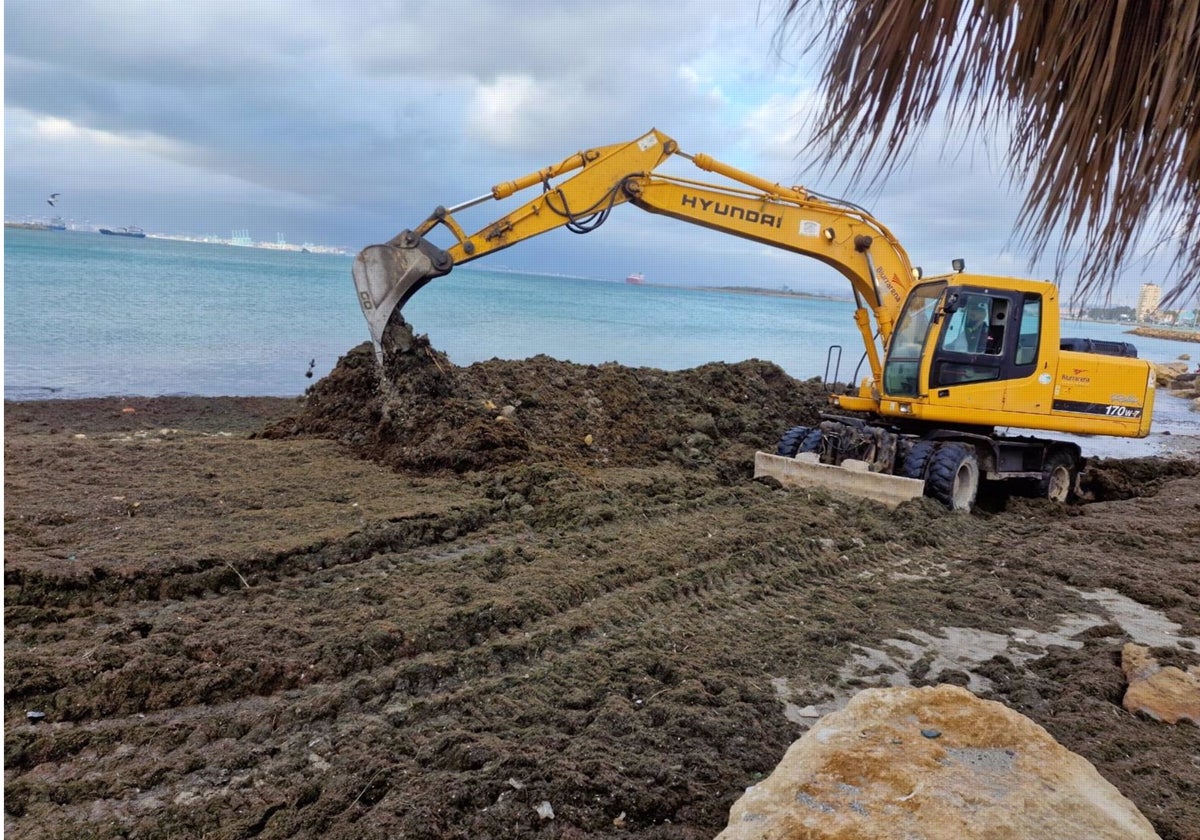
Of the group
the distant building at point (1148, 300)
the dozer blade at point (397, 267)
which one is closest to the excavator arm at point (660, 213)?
the dozer blade at point (397, 267)

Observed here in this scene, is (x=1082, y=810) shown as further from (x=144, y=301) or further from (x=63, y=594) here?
(x=144, y=301)

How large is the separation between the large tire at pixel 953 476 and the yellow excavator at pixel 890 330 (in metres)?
0.01

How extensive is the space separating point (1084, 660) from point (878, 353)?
213 inches

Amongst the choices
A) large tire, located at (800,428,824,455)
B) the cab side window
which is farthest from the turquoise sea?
large tire, located at (800,428,824,455)

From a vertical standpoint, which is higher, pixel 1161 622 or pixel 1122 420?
pixel 1122 420

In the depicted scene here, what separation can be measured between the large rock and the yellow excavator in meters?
5.59

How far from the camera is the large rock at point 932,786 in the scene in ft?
6.29

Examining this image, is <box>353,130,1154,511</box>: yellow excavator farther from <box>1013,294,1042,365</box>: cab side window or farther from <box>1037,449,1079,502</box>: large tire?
<box>1037,449,1079,502</box>: large tire

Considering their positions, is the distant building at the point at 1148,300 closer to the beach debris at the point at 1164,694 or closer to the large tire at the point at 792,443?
the beach debris at the point at 1164,694

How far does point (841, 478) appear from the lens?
7941 millimetres

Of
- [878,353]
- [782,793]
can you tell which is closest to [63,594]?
[782,793]

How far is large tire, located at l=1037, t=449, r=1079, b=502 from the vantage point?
933cm

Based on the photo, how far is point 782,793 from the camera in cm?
206

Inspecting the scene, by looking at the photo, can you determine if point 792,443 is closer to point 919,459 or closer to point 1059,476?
point 919,459
